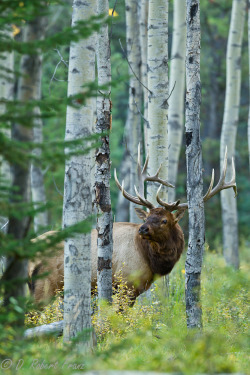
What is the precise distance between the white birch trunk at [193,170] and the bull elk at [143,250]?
65.1 inches

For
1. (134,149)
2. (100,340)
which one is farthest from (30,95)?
(134,149)

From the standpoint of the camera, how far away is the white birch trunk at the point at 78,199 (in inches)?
206

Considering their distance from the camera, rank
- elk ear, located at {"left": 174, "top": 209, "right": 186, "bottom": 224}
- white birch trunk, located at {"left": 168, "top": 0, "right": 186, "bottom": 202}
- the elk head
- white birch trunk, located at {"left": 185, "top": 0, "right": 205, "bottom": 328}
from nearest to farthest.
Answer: white birch trunk, located at {"left": 185, "top": 0, "right": 205, "bottom": 328}, the elk head, elk ear, located at {"left": 174, "top": 209, "right": 186, "bottom": 224}, white birch trunk, located at {"left": 168, "top": 0, "right": 186, "bottom": 202}

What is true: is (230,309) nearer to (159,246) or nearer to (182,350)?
(159,246)

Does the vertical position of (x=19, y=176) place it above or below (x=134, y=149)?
below

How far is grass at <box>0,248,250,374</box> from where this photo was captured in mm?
3953

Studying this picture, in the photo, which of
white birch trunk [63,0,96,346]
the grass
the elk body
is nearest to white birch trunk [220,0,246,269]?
the grass

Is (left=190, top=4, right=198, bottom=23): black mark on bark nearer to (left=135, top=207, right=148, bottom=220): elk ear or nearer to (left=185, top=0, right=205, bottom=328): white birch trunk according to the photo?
(left=185, top=0, right=205, bottom=328): white birch trunk

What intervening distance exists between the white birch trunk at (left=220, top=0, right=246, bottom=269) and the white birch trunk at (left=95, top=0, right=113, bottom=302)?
7.09 metres

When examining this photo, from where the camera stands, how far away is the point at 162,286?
864 centimetres

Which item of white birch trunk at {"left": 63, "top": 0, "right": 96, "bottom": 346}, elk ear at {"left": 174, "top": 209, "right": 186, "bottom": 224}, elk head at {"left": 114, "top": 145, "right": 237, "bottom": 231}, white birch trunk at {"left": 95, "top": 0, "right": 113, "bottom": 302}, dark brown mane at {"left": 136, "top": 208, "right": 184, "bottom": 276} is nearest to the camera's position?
white birch trunk at {"left": 63, "top": 0, "right": 96, "bottom": 346}

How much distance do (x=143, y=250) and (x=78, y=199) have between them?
349cm

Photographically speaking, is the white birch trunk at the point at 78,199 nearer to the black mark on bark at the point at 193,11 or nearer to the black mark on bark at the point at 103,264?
the black mark on bark at the point at 193,11

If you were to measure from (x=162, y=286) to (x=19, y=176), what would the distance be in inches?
187
